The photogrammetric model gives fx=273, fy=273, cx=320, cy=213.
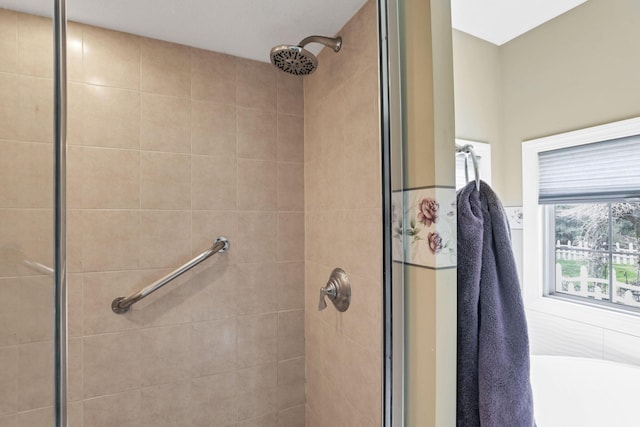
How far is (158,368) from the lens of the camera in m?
1.05

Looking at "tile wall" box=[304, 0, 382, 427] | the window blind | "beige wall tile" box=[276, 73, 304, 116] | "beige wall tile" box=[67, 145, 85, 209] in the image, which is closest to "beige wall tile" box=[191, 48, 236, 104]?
"beige wall tile" box=[276, 73, 304, 116]

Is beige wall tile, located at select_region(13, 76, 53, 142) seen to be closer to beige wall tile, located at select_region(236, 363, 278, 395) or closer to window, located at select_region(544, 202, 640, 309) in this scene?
beige wall tile, located at select_region(236, 363, 278, 395)

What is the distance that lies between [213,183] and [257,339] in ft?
2.26

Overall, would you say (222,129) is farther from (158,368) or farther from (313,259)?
(158,368)

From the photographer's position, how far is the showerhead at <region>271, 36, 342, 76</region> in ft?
2.99

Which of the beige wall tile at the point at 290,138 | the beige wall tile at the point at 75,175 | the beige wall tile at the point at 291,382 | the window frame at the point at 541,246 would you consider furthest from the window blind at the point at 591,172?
the beige wall tile at the point at 75,175

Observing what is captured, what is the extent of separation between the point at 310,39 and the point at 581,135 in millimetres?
1161

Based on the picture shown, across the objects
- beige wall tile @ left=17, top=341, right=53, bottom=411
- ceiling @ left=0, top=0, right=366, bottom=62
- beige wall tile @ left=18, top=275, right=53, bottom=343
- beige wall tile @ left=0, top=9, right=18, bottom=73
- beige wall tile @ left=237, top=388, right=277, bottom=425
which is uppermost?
ceiling @ left=0, top=0, right=366, bottom=62

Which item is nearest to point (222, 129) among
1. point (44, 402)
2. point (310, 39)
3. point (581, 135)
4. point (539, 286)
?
point (310, 39)

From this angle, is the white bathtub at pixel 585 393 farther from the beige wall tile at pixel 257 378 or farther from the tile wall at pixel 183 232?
the beige wall tile at pixel 257 378

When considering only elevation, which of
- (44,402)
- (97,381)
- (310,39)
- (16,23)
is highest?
(310,39)

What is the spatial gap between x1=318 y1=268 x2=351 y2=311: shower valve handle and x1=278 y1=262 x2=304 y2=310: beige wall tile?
0.18m

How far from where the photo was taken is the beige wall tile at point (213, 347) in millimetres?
1097

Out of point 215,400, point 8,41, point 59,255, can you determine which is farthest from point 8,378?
point 215,400
